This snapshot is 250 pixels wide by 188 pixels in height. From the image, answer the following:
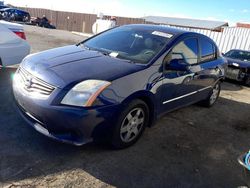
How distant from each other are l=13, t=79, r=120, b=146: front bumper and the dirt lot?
0.33 m

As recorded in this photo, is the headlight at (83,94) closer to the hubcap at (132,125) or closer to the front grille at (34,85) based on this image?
the front grille at (34,85)

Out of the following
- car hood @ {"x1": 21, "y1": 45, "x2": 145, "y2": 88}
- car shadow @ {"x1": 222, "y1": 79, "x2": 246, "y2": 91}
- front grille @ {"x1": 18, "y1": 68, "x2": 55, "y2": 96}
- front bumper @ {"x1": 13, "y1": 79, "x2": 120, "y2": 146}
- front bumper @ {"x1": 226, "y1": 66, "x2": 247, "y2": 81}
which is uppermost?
car hood @ {"x1": 21, "y1": 45, "x2": 145, "y2": 88}

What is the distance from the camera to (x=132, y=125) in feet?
11.1

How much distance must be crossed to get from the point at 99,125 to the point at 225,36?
13.7m

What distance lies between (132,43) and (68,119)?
182 cm

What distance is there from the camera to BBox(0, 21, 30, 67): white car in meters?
5.03

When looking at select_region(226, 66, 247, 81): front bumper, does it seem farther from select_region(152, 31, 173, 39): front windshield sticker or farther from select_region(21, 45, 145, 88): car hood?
select_region(21, 45, 145, 88): car hood

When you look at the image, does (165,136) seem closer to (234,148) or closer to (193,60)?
(234,148)

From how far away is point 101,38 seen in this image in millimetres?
4414

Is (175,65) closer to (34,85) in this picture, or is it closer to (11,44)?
(34,85)

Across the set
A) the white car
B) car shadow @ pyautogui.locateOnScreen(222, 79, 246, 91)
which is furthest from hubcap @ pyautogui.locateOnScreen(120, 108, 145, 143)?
car shadow @ pyautogui.locateOnScreen(222, 79, 246, 91)

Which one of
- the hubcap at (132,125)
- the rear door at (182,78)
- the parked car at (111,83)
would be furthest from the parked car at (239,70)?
the hubcap at (132,125)

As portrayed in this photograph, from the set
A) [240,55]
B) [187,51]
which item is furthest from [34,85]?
[240,55]

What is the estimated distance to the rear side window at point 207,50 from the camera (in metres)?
4.81
